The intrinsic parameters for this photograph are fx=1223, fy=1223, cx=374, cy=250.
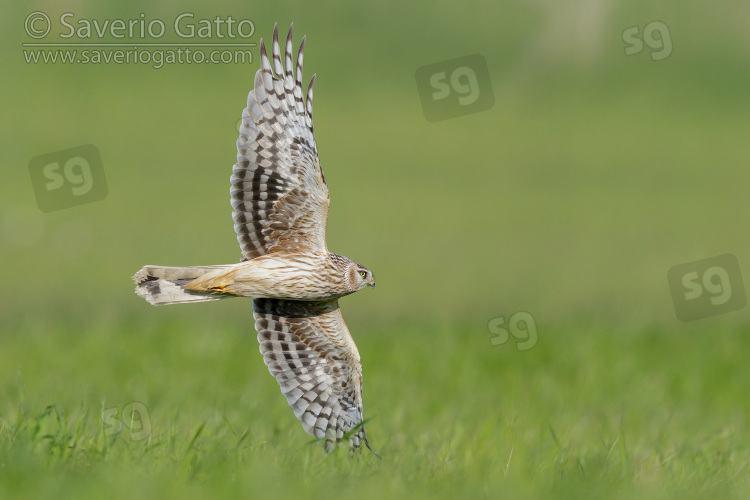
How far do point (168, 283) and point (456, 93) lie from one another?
24.3 metres

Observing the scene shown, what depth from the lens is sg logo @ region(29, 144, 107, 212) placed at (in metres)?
23.2

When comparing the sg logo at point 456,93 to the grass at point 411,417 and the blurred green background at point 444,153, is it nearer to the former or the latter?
A: the blurred green background at point 444,153

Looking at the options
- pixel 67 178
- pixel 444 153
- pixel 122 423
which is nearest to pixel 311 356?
pixel 122 423

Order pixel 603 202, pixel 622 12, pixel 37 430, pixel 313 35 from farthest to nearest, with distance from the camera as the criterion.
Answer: pixel 622 12 < pixel 313 35 < pixel 603 202 < pixel 37 430

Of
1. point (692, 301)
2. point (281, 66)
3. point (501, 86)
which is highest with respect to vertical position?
point (501, 86)

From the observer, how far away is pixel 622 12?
36250mm

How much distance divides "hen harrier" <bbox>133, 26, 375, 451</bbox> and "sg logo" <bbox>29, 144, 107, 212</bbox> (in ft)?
50.4

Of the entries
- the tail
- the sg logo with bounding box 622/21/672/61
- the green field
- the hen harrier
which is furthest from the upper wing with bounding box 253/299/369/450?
the sg logo with bounding box 622/21/672/61

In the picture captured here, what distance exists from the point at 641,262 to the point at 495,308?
5496 millimetres

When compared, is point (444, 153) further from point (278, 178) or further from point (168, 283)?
point (168, 283)

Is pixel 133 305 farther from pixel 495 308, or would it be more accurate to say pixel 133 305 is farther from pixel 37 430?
pixel 37 430

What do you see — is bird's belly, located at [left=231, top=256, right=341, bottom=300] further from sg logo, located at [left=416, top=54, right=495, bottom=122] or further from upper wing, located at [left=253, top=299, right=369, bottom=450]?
sg logo, located at [left=416, top=54, right=495, bottom=122]

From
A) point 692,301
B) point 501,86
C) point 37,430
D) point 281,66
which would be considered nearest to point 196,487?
point 37,430

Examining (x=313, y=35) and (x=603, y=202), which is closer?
(x=603, y=202)
